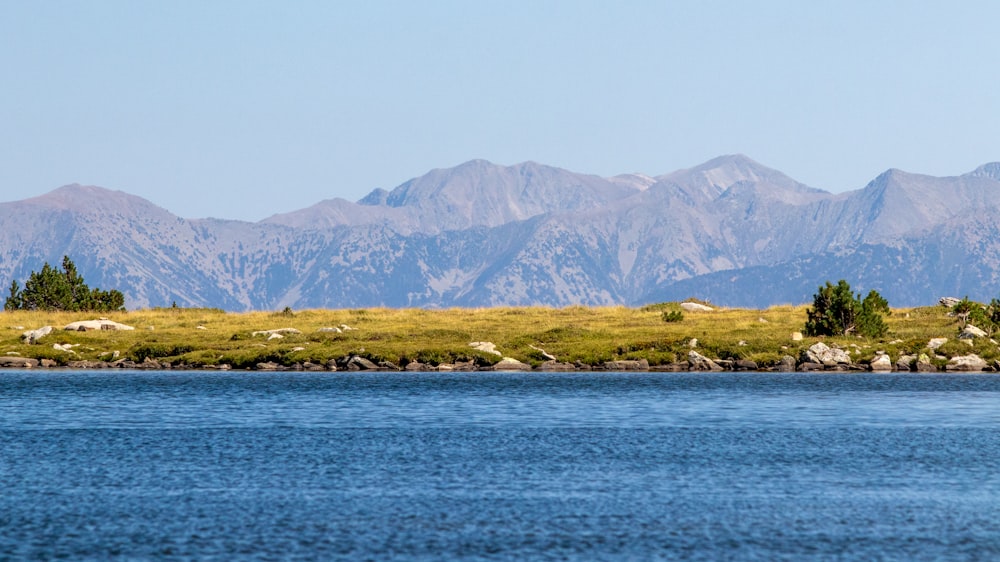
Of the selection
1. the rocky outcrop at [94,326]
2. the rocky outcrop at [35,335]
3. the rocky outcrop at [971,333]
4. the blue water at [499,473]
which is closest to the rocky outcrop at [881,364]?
the rocky outcrop at [971,333]

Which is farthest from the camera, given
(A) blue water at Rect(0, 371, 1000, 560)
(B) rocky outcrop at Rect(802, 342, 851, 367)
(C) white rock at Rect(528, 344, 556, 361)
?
(C) white rock at Rect(528, 344, 556, 361)

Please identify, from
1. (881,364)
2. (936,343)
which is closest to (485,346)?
(881,364)

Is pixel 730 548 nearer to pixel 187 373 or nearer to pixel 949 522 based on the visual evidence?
pixel 949 522

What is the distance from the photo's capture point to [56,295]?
4813 inches

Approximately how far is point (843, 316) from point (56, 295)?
6879cm

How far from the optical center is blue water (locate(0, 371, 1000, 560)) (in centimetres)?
3127

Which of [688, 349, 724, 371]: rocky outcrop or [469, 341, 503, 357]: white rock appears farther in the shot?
[469, 341, 503, 357]: white rock

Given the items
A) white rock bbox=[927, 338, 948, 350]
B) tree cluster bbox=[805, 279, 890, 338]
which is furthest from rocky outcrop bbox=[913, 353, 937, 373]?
tree cluster bbox=[805, 279, 890, 338]

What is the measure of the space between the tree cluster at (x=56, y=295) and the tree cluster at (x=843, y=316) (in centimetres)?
6233

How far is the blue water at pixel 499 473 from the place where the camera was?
31266mm

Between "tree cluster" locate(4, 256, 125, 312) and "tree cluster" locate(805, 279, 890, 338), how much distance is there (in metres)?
62.3

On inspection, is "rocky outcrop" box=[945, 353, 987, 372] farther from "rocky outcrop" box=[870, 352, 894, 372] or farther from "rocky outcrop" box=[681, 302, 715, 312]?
"rocky outcrop" box=[681, 302, 715, 312]

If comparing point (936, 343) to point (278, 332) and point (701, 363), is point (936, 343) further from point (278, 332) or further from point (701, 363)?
point (278, 332)

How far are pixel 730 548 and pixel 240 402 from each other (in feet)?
130
